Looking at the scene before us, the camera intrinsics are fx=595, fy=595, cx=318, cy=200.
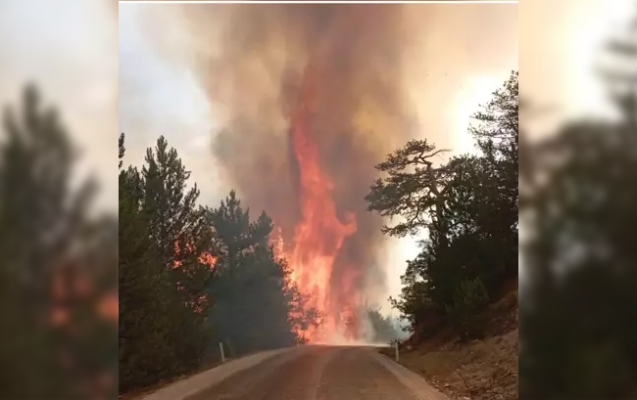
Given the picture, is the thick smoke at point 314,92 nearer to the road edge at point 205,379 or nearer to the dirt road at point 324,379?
the dirt road at point 324,379

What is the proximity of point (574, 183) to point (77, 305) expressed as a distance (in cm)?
192

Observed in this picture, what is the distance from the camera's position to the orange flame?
2.41 meters

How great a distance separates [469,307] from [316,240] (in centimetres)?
67

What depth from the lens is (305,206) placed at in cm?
242

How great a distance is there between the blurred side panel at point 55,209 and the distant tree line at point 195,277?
5.2 inches

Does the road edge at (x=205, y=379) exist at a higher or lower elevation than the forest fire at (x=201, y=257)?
lower

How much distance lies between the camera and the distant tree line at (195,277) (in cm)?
236

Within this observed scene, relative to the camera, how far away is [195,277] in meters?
2.42

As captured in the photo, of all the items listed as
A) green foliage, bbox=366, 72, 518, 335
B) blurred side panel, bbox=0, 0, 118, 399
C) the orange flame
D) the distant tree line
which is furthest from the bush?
blurred side panel, bbox=0, 0, 118, 399

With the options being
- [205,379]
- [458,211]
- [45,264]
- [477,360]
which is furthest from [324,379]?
A: [45,264]

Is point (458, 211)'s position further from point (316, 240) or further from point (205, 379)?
point (205, 379)

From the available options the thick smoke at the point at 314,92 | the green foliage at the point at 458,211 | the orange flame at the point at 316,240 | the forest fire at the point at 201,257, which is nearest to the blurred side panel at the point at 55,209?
the forest fire at the point at 201,257

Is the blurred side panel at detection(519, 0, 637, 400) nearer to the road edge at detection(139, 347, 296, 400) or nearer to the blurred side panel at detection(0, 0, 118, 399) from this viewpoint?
the road edge at detection(139, 347, 296, 400)

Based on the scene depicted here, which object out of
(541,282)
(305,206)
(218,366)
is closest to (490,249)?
(541,282)
